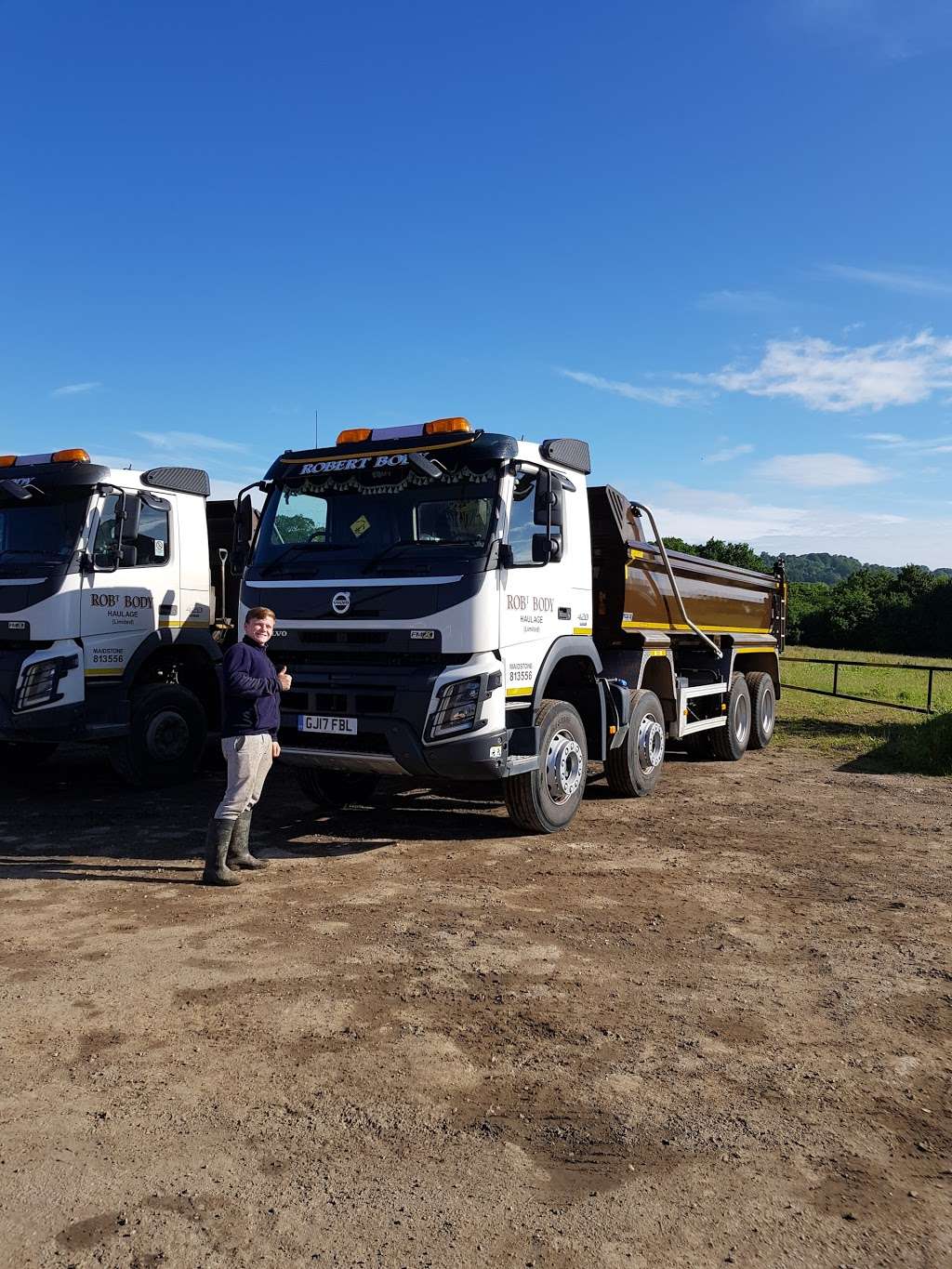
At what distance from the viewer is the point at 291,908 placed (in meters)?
5.86

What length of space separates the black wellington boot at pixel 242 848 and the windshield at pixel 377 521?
1924 mm

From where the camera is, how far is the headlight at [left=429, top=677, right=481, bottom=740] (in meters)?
6.77

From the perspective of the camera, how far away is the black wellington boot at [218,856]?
6.32 meters

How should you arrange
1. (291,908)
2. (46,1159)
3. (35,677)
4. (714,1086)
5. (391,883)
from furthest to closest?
(35,677) < (391,883) < (291,908) < (714,1086) < (46,1159)

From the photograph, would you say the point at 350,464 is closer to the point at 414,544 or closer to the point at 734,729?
the point at 414,544

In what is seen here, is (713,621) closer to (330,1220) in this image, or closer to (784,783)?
(784,783)

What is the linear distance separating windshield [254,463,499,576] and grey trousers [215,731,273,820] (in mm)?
1560

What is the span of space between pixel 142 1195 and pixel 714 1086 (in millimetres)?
2009

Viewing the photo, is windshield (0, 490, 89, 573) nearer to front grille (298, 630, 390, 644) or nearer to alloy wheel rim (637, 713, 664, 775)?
front grille (298, 630, 390, 644)

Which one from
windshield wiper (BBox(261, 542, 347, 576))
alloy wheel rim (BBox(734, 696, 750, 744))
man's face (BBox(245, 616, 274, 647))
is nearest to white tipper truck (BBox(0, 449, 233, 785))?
windshield wiper (BBox(261, 542, 347, 576))

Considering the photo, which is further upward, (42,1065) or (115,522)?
(115,522)

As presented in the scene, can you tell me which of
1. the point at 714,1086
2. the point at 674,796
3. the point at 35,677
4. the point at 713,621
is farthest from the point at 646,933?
the point at 713,621

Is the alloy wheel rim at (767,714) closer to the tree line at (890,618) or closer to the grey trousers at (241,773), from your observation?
the grey trousers at (241,773)

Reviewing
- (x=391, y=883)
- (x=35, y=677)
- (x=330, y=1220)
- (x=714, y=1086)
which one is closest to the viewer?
(x=330, y=1220)
